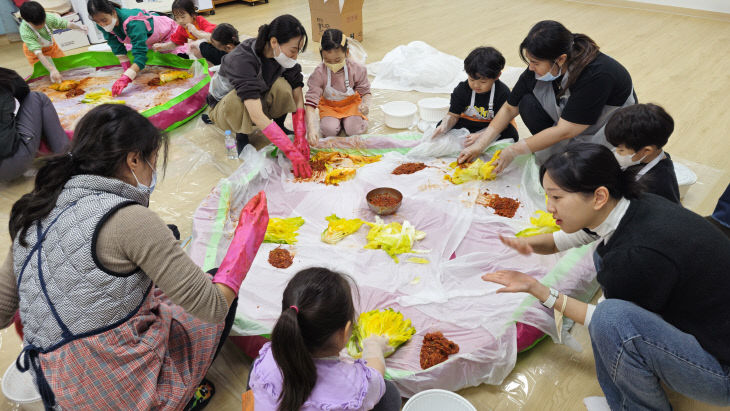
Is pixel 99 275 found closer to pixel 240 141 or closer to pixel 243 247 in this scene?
pixel 243 247

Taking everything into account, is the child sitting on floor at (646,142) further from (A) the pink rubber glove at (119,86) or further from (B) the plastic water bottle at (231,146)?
(A) the pink rubber glove at (119,86)

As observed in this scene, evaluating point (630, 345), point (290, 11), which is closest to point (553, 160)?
point (630, 345)

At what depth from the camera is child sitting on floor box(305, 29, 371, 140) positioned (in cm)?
344

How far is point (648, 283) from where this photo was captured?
1.41 metres

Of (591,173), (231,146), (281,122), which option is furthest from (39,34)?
(591,173)

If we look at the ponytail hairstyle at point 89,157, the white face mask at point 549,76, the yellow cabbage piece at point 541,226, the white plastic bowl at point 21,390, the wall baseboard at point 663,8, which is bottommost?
the wall baseboard at point 663,8

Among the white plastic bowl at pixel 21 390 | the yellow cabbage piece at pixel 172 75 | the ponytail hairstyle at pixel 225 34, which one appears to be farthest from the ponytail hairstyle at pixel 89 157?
the yellow cabbage piece at pixel 172 75

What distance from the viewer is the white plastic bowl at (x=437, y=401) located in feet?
5.07

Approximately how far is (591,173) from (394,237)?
1.08 metres

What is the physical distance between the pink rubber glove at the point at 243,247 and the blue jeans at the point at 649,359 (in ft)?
4.01

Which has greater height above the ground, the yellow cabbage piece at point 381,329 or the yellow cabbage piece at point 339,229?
the yellow cabbage piece at point 381,329

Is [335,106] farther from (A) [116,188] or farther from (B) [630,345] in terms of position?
(B) [630,345]

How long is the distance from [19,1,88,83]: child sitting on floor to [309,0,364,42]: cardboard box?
2718 mm

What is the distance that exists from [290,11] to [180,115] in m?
4.11
